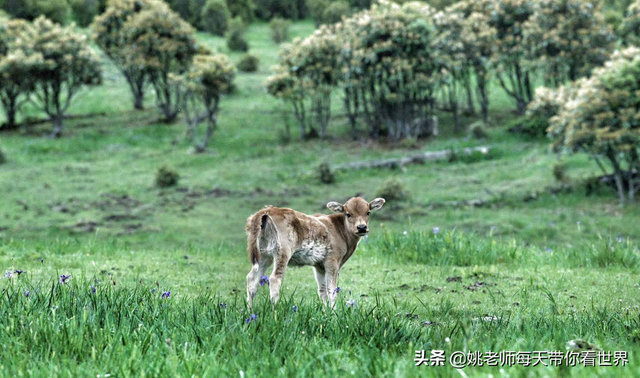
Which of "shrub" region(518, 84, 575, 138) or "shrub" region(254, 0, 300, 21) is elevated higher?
"shrub" region(254, 0, 300, 21)

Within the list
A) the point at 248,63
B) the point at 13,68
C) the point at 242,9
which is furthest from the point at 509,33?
the point at 242,9

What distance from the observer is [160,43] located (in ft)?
135

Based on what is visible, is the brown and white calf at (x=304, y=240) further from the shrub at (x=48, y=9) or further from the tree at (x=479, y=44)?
the shrub at (x=48, y=9)

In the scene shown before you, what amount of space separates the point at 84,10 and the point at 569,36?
207ft

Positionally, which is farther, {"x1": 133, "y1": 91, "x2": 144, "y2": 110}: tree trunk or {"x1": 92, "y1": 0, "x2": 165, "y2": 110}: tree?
{"x1": 133, "y1": 91, "x2": 144, "y2": 110}: tree trunk

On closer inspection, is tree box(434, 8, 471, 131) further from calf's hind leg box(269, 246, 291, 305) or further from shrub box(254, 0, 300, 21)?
shrub box(254, 0, 300, 21)

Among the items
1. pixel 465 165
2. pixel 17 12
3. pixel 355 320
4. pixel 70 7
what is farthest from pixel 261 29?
pixel 355 320

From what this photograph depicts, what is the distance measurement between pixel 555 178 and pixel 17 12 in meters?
72.7

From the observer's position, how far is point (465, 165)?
1145 inches

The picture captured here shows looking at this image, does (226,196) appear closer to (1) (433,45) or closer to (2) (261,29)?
(1) (433,45)

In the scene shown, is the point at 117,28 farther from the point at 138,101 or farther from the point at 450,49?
the point at 450,49

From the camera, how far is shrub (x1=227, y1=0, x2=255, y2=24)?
82688 mm

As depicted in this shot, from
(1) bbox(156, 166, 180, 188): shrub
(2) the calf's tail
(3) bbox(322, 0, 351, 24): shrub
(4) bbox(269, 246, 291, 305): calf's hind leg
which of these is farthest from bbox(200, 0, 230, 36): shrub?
(4) bbox(269, 246, 291, 305): calf's hind leg

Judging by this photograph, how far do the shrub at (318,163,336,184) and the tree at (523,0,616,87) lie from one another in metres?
15.9
